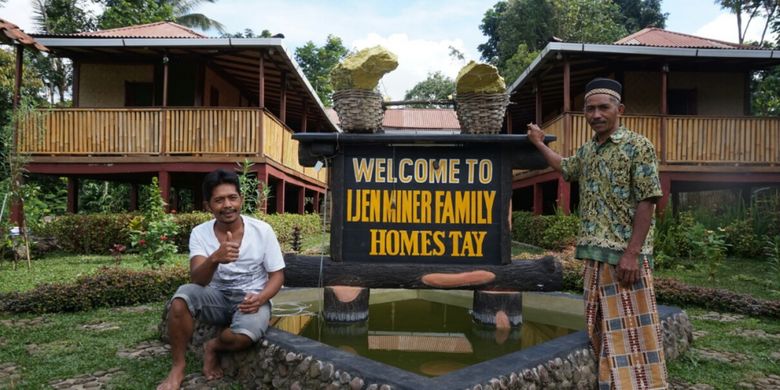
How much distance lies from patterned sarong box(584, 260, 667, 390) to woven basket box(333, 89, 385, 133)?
2197 mm

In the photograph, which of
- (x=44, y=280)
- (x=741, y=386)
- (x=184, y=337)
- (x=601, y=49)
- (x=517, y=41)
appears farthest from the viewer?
(x=517, y=41)

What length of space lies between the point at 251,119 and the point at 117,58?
16.3ft

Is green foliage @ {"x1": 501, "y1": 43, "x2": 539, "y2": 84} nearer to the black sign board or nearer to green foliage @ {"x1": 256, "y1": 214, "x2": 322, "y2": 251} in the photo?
green foliage @ {"x1": 256, "y1": 214, "x2": 322, "y2": 251}

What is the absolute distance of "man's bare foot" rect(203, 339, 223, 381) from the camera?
3.43 metres

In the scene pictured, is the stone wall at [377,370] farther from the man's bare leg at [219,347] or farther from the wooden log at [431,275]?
the wooden log at [431,275]

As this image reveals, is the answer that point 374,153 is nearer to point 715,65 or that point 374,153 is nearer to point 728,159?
point 728,159

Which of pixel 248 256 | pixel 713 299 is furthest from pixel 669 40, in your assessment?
pixel 248 256

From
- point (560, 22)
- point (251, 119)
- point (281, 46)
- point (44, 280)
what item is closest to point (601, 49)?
point (281, 46)

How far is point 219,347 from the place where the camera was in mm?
3396

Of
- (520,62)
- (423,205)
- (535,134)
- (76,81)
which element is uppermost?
(520,62)

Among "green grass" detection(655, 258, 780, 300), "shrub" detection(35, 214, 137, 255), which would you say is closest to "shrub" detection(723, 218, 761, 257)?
"green grass" detection(655, 258, 780, 300)

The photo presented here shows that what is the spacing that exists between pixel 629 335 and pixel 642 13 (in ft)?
129

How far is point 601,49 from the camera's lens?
35.6 feet

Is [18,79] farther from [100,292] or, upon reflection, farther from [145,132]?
[100,292]
